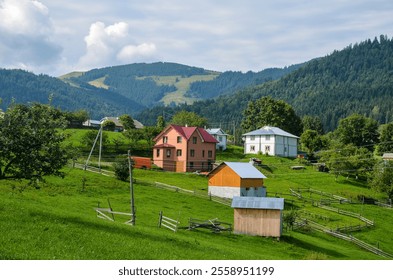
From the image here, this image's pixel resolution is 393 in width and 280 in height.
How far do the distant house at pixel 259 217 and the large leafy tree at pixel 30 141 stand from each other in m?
18.7

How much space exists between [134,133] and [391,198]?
56.4m

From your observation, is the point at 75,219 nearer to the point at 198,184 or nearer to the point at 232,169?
the point at 232,169

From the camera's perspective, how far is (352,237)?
178 ft

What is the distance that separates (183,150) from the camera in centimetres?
9438

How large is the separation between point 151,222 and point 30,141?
1447 centimetres

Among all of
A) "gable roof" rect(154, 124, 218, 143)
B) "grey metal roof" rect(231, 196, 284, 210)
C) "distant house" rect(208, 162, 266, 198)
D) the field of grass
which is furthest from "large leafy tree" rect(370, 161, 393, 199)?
"grey metal roof" rect(231, 196, 284, 210)

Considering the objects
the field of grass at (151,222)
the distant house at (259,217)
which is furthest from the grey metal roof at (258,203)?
the field of grass at (151,222)

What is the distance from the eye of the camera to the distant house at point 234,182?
6956 centimetres

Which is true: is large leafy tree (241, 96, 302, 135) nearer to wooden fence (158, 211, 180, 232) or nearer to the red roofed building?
the red roofed building

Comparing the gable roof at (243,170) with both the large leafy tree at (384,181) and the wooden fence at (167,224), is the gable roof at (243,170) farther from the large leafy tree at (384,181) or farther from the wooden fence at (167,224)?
the wooden fence at (167,224)

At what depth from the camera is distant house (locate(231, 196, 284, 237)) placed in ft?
150

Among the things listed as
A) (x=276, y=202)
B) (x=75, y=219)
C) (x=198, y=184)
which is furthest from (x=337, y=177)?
(x=75, y=219)
